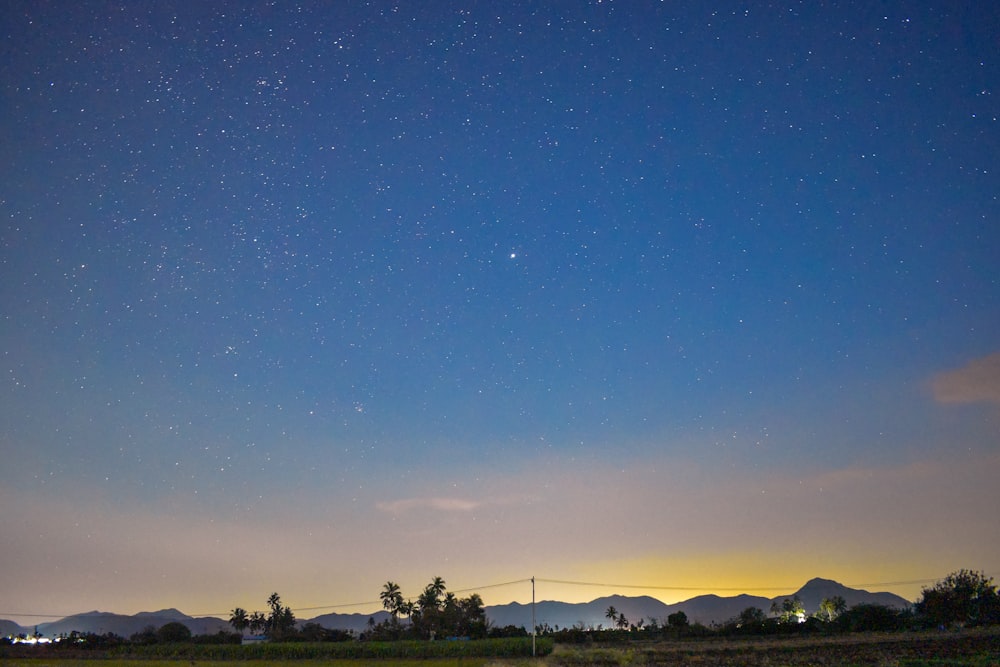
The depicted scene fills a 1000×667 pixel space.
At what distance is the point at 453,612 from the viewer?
320 feet

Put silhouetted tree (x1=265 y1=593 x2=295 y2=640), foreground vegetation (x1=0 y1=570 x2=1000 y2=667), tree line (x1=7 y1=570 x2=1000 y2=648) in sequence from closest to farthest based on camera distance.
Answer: foreground vegetation (x1=0 y1=570 x2=1000 y2=667), tree line (x1=7 y1=570 x2=1000 y2=648), silhouetted tree (x1=265 y1=593 x2=295 y2=640)

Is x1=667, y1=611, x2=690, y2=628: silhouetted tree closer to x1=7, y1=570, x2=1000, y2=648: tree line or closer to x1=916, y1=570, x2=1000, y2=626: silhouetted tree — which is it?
x1=7, y1=570, x2=1000, y2=648: tree line

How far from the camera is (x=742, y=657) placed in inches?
1991

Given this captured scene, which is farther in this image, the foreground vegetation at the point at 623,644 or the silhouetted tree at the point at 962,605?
the silhouetted tree at the point at 962,605

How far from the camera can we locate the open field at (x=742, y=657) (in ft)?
142

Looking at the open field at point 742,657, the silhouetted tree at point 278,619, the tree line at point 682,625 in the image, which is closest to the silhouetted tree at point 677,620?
the tree line at point 682,625

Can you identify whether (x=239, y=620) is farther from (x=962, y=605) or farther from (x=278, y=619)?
(x=962, y=605)

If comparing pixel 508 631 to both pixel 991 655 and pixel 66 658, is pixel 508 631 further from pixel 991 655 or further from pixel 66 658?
pixel 991 655

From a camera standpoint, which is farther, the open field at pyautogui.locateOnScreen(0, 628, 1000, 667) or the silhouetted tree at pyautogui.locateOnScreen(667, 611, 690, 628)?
the silhouetted tree at pyautogui.locateOnScreen(667, 611, 690, 628)

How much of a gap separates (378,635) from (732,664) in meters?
56.1

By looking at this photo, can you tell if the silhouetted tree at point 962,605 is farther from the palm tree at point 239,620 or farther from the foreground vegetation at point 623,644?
the palm tree at point 239,620

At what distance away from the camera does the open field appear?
4325 centimetres

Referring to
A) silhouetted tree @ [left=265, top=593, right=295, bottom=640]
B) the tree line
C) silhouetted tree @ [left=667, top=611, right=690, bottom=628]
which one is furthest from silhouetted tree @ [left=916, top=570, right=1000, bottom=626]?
silhouetted tree @ [left=265, top=593, right=295, bottom=640]

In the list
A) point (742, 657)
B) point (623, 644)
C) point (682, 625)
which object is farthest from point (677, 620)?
point (742, 657)
